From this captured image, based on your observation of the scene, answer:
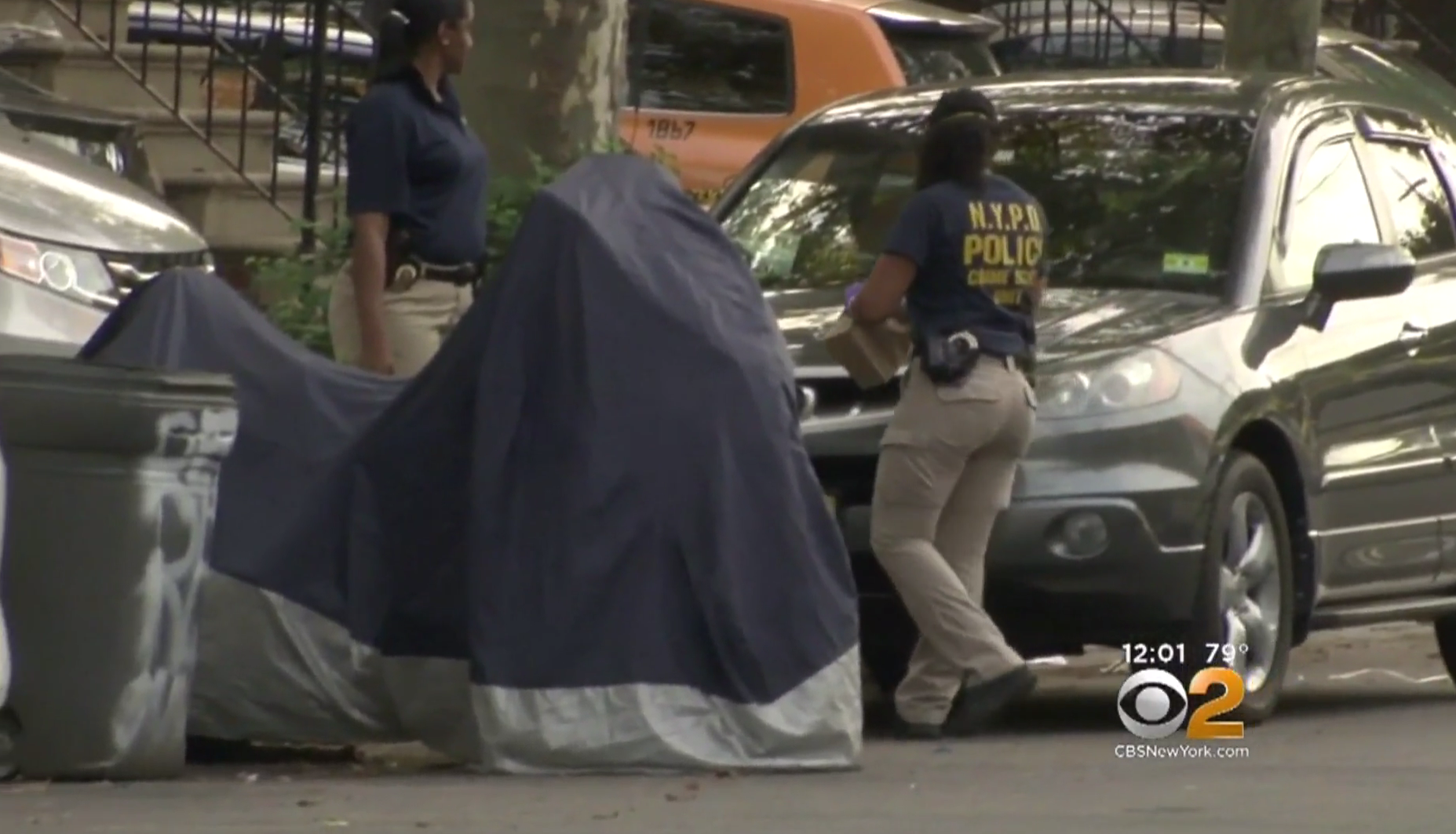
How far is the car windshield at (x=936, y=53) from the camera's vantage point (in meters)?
16.8

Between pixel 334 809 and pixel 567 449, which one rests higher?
pixel 567 449

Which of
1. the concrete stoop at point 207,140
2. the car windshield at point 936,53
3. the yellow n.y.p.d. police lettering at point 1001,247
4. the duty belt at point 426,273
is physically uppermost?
the yellow n.y.p.d. police lettering at point 1001,247

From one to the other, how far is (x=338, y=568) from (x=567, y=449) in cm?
68

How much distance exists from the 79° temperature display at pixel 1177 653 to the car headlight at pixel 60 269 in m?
3.54

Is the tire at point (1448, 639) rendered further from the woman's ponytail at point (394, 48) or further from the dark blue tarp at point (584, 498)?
the woman's ponytail at point (394, 48)

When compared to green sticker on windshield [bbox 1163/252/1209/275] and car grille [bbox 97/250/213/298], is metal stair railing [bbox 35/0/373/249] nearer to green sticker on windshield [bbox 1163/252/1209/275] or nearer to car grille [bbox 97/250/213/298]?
car grille [bbox 97/250/213/298]

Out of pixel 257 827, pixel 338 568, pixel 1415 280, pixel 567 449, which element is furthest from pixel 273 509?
pixel 1415 280

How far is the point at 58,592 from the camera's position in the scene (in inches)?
306

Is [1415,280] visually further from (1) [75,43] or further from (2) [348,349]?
(1) [75,43]

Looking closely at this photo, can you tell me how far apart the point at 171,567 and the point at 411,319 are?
1429mm

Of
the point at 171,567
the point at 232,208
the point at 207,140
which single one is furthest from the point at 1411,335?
the point at 207,140

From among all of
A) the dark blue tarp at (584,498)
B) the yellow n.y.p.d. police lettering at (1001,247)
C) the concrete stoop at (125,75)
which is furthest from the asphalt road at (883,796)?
the concrete stoop at (125,75)

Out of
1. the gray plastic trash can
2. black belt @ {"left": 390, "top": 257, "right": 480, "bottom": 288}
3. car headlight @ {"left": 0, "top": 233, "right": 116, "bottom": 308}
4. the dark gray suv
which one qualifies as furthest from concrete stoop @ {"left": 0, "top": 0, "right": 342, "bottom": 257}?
the gray plastic trash can

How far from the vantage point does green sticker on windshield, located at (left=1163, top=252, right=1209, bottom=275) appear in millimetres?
9820
